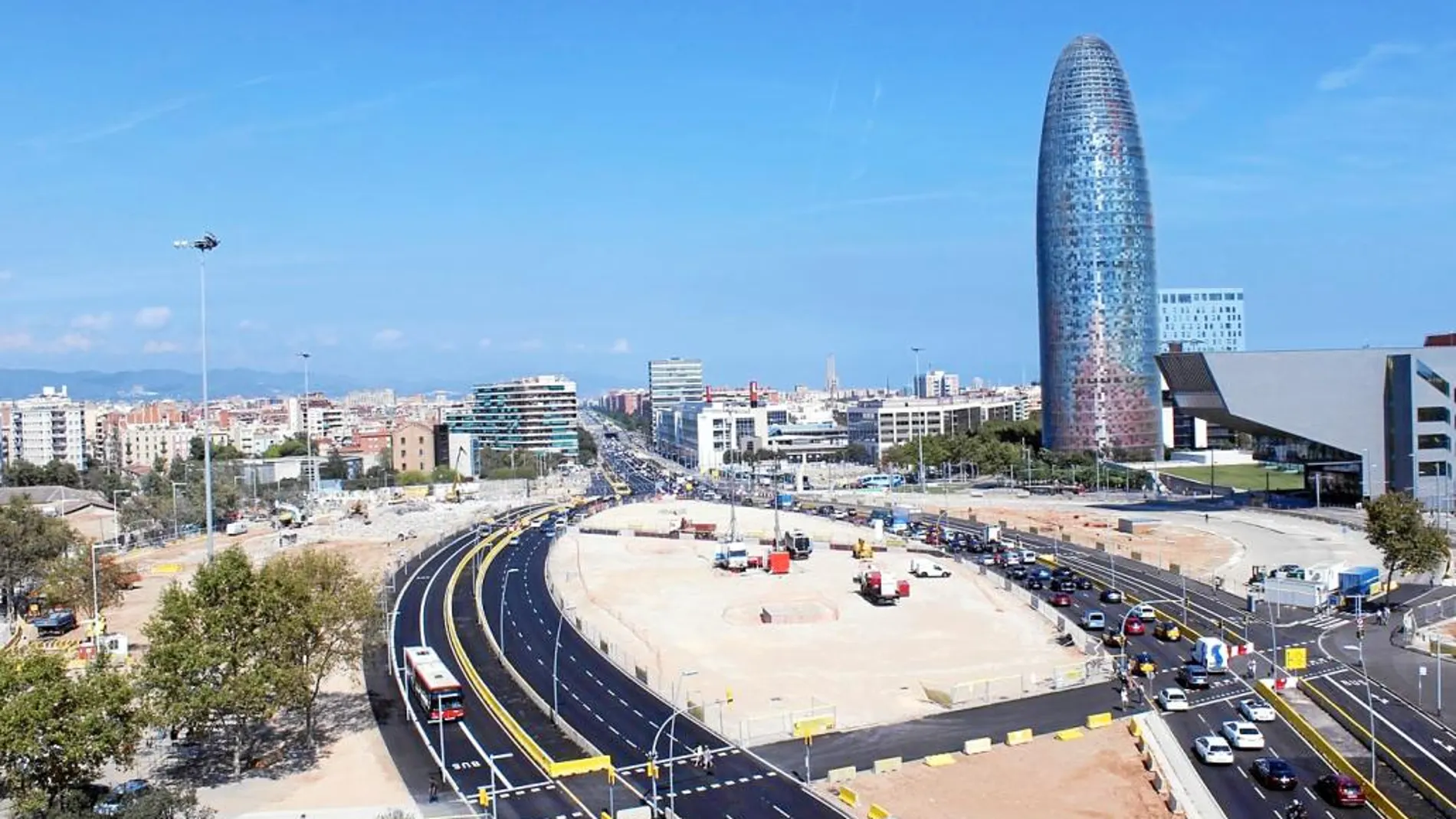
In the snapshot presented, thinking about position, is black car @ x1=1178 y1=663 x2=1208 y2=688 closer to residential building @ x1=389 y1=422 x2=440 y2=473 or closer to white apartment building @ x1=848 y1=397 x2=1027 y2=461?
white apartment building @ x1=848 y1=397 x2=1027 y2=461

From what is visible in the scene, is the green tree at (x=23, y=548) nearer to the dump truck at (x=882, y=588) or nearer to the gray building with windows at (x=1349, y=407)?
the dump truck at (x=882, y=588)

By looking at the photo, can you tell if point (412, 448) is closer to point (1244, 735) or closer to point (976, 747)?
point (976, 747)

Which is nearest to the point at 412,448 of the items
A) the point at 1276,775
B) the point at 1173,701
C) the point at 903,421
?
the point at 903,421

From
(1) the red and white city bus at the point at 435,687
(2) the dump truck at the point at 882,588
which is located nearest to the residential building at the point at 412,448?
(2) the dump truck at the point at 882,588

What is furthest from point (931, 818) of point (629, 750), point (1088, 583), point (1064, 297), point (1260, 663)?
point (1064, 297)

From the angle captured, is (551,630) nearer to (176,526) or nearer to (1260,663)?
(1260,663)

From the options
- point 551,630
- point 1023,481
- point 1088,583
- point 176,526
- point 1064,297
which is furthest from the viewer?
point 1064,297
